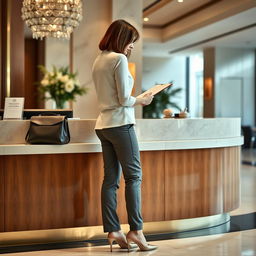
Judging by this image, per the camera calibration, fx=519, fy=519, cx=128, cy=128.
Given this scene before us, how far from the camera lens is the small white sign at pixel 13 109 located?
4375 millimetres

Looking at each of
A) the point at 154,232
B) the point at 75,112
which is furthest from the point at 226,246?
the point at 75,112

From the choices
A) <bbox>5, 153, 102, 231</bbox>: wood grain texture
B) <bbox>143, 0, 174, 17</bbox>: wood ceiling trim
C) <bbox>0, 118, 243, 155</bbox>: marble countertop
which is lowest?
<bbox>5, 153, 102, 231</bbox>: wood grain texture

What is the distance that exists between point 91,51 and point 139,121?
4090 mm

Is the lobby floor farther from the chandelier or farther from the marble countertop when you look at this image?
the chandelier

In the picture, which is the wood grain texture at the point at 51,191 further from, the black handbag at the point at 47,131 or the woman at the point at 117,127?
the woman at the point at 117,127

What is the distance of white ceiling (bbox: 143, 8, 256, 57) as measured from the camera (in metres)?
12.1

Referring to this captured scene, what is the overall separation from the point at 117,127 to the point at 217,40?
12.1 meters

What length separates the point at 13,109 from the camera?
4.43 metres

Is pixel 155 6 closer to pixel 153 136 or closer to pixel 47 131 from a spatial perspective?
pixel 153 136

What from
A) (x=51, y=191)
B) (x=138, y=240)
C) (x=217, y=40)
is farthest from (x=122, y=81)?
(x=217, y=40)

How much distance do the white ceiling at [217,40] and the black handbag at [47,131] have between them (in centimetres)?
770

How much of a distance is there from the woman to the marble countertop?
0.92 feet

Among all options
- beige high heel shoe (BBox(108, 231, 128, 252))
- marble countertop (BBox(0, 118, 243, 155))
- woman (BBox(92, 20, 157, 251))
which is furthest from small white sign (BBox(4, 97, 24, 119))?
beige high heel shoe (BBox(108, 231, 128, 252))

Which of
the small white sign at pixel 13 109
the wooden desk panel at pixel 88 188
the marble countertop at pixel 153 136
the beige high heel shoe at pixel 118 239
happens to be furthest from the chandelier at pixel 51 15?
the beige high heel shoe at pixel 118 239
